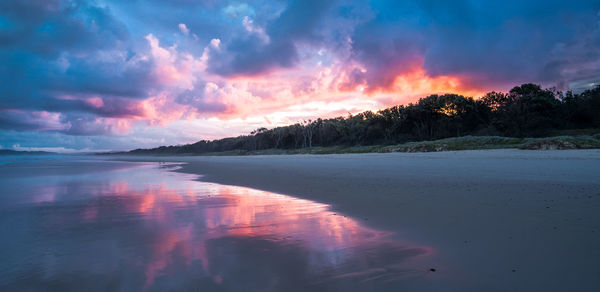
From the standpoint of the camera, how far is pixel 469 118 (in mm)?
37125

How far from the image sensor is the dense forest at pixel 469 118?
28.7 m

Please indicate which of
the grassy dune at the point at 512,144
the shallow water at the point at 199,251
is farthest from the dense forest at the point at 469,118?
the shallow water at the point at 199,251

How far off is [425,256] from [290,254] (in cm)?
114

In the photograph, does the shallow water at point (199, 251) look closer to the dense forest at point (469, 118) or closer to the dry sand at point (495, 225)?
the dry sand at point (495, 225)

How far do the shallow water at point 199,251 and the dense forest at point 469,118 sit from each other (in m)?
28.8

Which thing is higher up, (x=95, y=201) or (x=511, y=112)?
(x=511, y=112)

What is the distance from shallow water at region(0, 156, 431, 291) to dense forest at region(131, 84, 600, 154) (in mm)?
28758

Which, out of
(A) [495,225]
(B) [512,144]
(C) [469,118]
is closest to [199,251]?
(A) [495,225]

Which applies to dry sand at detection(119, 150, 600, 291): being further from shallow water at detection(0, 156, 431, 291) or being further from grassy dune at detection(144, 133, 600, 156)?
grassy dune at detection(144, 133, 600, 156)

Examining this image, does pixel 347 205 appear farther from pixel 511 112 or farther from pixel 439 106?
pixel 439 106

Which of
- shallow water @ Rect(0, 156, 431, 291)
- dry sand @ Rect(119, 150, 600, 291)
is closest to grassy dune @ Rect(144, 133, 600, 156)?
dry sand @ Rect(119, 150, 600, 291)

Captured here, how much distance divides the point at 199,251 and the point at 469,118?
41932 mm

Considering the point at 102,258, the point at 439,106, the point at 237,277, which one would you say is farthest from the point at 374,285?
the point at 439,106

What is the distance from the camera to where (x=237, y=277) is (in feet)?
6.68
